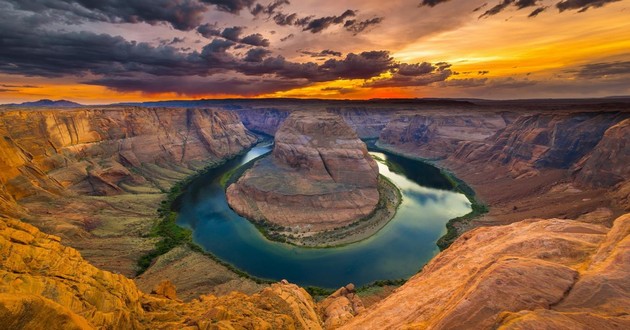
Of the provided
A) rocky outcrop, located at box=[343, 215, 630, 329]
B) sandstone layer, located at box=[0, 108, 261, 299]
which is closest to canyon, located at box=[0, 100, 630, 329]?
rocky outcrop, located at box=[343, 215, 630, 329]

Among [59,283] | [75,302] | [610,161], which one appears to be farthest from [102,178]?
[610,161]

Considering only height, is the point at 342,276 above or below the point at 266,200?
below

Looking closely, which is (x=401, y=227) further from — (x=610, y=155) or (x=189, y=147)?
(x=189, y=147)

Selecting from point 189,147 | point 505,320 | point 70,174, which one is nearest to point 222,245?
point 70,174

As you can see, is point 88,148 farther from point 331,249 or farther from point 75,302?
point 75,302

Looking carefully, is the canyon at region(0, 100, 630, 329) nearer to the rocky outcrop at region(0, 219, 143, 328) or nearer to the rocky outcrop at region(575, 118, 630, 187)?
the rocky outcrop at region(0, 219, 143, 328)
